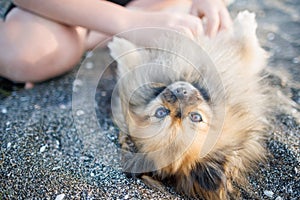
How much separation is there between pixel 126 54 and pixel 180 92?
0.33 meters

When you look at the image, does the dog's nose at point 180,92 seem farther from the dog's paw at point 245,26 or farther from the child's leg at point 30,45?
the child's leg at point 30,45

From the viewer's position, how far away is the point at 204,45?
5.16ft

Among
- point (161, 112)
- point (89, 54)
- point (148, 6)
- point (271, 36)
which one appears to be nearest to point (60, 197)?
point (161, 112)

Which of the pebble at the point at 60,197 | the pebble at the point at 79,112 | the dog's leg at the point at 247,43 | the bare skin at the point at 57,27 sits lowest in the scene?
the pebble at the point at 79,112

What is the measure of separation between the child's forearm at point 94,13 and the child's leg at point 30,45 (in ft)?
0.40

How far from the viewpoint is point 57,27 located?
6.00ft

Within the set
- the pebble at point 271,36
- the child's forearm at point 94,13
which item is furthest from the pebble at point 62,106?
the pebble at point 271,36

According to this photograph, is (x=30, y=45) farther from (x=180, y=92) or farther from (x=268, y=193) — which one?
(x=268, y=193)

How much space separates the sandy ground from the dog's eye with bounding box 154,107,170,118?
0.20 m

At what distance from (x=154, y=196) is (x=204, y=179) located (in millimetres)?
154

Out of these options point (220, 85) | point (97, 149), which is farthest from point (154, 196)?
point (220, 85)

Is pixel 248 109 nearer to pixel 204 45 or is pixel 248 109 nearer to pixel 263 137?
pixel 263 137

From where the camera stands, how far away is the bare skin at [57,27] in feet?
5.53

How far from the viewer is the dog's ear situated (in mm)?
1562
